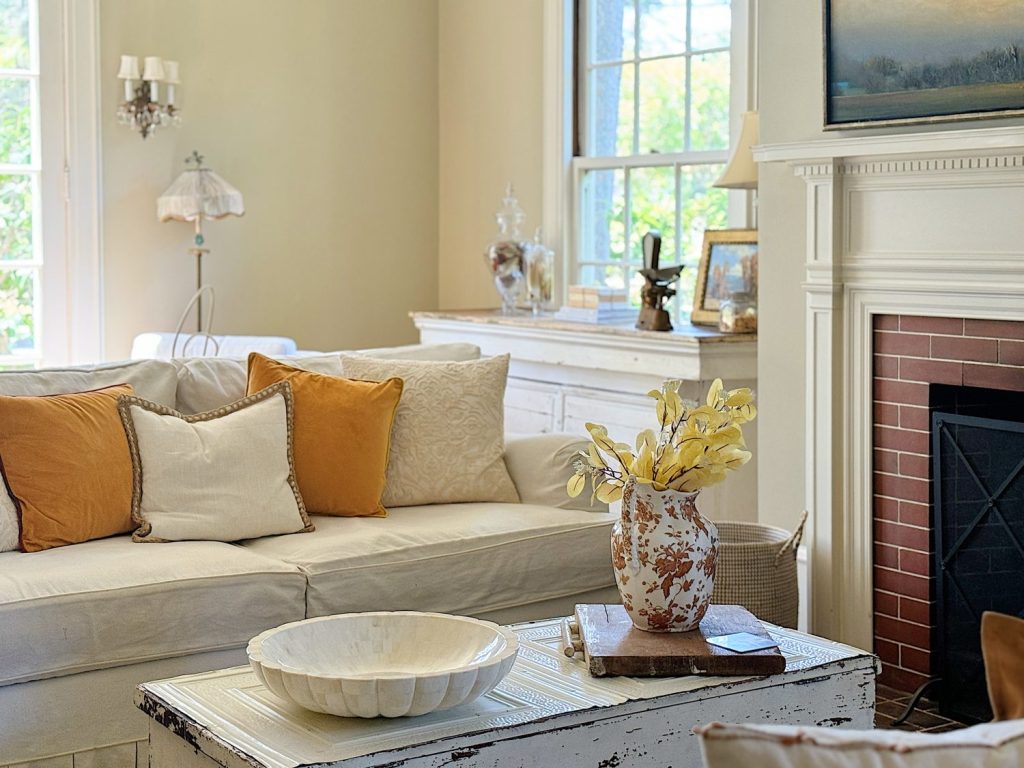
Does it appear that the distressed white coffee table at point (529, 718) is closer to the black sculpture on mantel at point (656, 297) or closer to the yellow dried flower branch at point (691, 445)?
the yellow dried flower branch at point (691, 445)

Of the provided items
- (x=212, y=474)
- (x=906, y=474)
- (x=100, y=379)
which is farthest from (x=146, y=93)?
(x=906, y=474)

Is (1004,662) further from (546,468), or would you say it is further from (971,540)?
(546,468)

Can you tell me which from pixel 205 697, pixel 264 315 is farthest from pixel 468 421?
pixel 264 315

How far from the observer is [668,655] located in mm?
2137

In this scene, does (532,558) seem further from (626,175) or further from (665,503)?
(626,175)

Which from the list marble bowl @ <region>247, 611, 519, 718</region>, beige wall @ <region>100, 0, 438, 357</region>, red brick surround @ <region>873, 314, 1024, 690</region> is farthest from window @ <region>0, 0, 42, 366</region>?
marble bowl @ <region>247, 611, 519, 718</region>

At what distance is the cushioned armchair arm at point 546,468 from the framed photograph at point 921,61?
1.14 meters

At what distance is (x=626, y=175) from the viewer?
17.1 ft

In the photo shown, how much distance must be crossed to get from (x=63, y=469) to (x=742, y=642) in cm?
168

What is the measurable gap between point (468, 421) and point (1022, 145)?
1.57 m

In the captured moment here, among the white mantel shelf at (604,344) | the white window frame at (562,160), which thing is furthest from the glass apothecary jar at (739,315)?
the white window frame at (562,160)

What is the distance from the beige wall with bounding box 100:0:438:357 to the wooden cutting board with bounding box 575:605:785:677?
362 cm

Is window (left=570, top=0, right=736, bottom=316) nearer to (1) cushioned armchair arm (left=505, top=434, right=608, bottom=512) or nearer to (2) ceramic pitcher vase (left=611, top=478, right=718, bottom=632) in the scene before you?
(1) cushioned armchair arm (left=505, top=434, right=608, bottom=512)

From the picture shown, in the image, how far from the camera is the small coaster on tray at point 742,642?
2176mm
